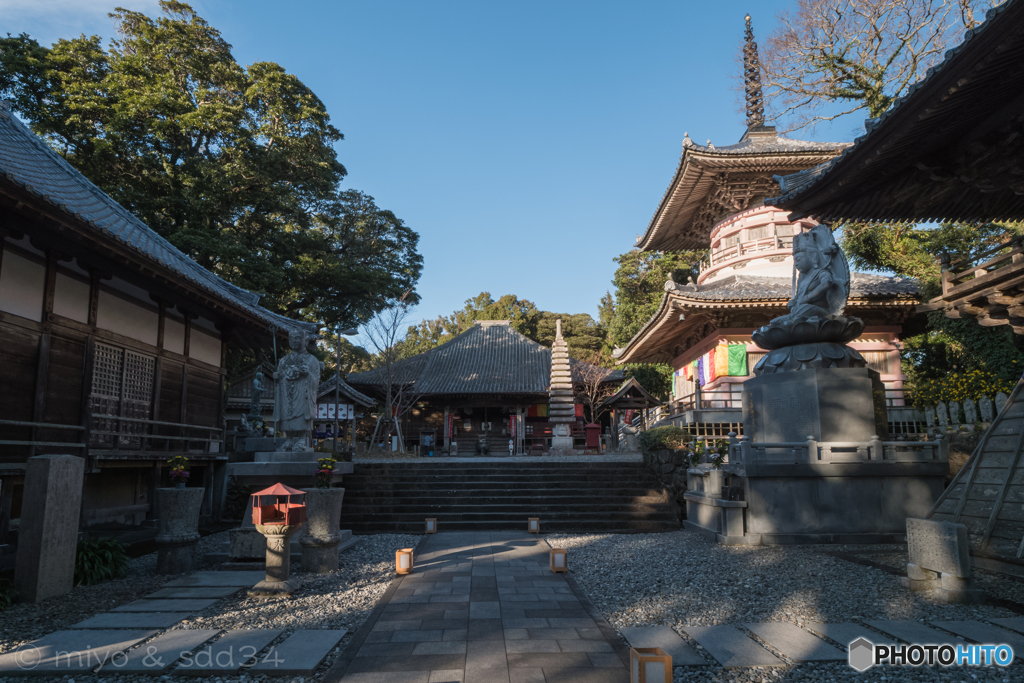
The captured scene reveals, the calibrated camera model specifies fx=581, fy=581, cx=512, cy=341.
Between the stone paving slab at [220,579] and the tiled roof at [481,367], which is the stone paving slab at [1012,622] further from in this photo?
the tiled roof at [481,367]

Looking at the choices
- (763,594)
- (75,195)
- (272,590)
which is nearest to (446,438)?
(75,195)

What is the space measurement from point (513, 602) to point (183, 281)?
7.91 metres

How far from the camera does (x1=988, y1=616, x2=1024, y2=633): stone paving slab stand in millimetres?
4602

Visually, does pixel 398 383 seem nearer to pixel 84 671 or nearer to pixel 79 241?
pixel 79 241

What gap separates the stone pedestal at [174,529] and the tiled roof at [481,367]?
1983 centimetres

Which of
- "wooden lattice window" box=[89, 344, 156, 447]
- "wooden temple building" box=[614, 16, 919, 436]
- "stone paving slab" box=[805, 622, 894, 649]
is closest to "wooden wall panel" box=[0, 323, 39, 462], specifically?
"wooden lattice window" box=[89, 344, 156, 447]

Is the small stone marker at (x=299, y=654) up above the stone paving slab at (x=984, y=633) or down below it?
below

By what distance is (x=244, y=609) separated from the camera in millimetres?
5707

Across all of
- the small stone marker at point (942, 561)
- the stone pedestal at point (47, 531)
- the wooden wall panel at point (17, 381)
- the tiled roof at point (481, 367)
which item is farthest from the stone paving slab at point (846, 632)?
the tiled roof at point (481, 367)

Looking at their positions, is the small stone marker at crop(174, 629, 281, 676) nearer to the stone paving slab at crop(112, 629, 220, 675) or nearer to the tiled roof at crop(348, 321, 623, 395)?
the stone paving slab at crop(112, 629, 220, 675)

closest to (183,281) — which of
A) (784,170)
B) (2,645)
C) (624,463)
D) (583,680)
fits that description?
(2,645)

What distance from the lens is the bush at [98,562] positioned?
694cm

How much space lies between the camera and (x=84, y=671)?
4.07 metres

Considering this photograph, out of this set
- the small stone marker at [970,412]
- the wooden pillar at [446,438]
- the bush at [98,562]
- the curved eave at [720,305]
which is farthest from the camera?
the wooden pillar at [446,438]
